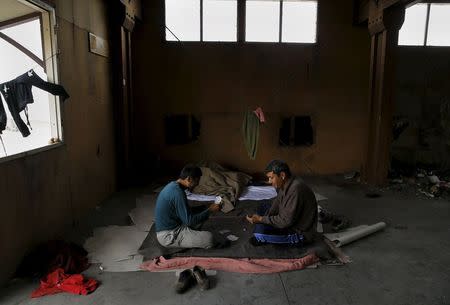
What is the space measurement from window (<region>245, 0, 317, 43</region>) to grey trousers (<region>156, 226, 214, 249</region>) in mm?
4889

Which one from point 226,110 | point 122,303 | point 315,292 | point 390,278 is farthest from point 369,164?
point 122,303

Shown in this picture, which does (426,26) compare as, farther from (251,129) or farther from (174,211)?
(174,211)

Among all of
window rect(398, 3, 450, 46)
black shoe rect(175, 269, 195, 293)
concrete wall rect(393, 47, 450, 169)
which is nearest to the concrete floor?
black shoe rect(175, 269, 195, 293)

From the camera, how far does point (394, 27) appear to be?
603cm

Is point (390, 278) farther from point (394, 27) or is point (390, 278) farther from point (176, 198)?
point (394, 27)

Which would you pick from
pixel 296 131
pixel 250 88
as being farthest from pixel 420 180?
pixel 250 88

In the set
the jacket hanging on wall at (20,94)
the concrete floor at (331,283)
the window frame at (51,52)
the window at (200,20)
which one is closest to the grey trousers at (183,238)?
the concrete floor at (331,283)

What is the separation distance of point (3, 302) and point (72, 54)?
3.06 metres

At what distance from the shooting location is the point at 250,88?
287 inches

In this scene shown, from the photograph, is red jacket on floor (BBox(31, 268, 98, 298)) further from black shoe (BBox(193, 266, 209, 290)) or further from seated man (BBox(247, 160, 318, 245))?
seated man (BBox(247, 160, 318, 245))

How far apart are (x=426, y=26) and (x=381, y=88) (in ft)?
7.24

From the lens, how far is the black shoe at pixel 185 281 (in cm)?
293

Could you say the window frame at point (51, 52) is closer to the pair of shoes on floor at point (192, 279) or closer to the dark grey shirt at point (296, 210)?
the pair of shoes on floor at point (192, 279)

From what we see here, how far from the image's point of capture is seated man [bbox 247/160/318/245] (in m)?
3.50
